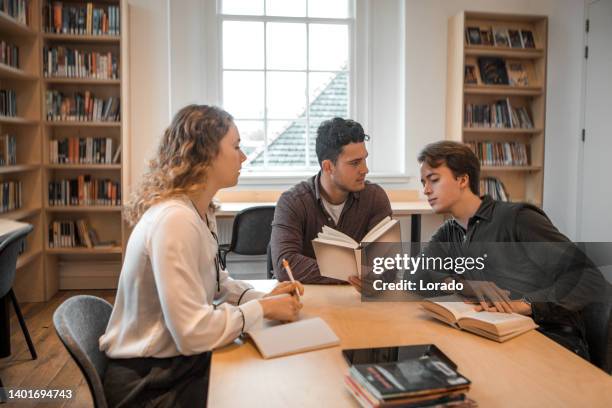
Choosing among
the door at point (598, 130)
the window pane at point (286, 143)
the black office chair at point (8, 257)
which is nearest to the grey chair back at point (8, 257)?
the black office chair at point (8, 257)

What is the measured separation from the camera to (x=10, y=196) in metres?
3.69

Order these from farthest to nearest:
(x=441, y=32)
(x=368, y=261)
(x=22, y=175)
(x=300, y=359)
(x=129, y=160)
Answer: (x=441, y=32) < (x=129, y=160) < (x=22, y=175) < (x=368, y=261) < (x=300, y=359)

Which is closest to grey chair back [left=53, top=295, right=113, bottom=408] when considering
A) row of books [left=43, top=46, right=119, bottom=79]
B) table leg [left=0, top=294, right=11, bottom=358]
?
table leg [left=0, top=294, right=11, bottom=358]

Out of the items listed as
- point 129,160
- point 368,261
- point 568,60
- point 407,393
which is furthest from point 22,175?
point 568,60

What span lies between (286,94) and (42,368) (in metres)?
2.91

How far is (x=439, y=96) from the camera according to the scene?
15.1 ft

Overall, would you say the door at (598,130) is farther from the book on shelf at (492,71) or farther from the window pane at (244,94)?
the window pane at (244,94)

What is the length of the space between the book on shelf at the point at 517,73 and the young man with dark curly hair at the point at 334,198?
9.74 feet

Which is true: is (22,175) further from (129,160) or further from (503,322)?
(503,322)

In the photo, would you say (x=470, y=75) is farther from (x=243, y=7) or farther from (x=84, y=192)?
(x=84, y=192)

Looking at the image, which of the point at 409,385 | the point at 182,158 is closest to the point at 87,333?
the point at 182,158

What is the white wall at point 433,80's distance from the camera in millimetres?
4320

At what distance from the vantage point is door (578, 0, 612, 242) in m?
4.17

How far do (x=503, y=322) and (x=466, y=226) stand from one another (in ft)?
2.03
